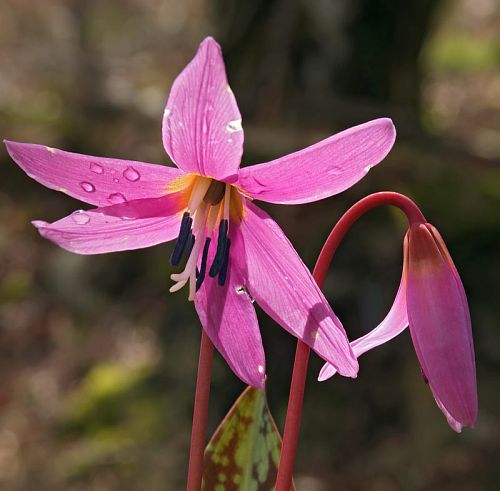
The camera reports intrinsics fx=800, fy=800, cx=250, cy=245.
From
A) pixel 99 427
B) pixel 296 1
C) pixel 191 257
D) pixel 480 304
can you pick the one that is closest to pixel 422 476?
pixel 480 304

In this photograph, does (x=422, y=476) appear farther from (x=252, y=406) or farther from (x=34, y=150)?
(x=34, y=150)

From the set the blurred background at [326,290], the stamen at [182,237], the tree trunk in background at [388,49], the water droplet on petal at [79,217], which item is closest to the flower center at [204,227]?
the stamen at [182,237]

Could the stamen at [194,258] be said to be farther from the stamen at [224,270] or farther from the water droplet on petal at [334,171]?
the water droplet on petal at [334,171]

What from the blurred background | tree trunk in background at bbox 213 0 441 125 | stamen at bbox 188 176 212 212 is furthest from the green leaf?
tree trunk in background at bbox 213 0 441 125

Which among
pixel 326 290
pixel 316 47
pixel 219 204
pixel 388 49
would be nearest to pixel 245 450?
→ pixel 219 204

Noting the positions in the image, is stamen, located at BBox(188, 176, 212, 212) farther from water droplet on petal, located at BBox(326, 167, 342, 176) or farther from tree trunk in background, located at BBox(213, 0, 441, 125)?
tree trunk in background, located at BBox(213, 0, 441, 125)
